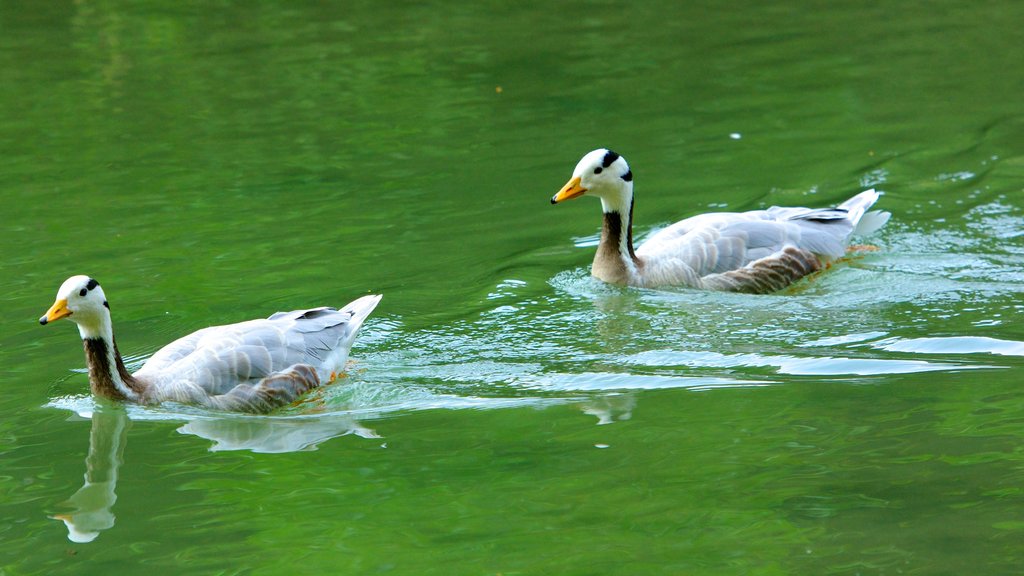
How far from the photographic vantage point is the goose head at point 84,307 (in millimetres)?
8938

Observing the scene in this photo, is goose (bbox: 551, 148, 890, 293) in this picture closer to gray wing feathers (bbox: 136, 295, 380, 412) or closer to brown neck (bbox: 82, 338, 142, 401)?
gray wing feathers (bbox: 136, 295, 380, 412)

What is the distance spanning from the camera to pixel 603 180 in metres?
11.8

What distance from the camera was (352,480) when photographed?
7.86 meters

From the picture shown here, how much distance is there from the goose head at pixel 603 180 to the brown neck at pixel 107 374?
4.25m

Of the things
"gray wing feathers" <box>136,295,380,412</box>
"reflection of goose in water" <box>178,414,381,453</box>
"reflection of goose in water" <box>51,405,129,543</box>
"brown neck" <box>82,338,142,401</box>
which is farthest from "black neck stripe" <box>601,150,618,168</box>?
"reflection of goose in water" <box>51,405,129,543</box>

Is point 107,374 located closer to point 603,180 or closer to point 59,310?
point 59,310

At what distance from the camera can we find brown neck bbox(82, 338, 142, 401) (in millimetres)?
9109

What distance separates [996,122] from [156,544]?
1184 centimetres

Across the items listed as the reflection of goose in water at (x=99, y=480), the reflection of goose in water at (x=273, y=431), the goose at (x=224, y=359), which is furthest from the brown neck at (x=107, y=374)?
the reflection of goose in water at (x=273, y=431)

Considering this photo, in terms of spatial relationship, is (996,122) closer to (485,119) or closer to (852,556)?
(485,119)

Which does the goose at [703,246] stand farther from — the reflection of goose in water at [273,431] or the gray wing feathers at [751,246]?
the reflection of goose in water at [273,431]

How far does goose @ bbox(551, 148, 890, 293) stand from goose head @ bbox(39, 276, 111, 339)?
4278mm

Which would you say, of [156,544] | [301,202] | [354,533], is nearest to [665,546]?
[354,533]

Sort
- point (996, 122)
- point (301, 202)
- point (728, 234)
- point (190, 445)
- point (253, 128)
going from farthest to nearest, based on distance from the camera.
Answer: point (253, 128) < point (996, 122) < point (301, 202) < point (728, 234) < point (190, 445)
